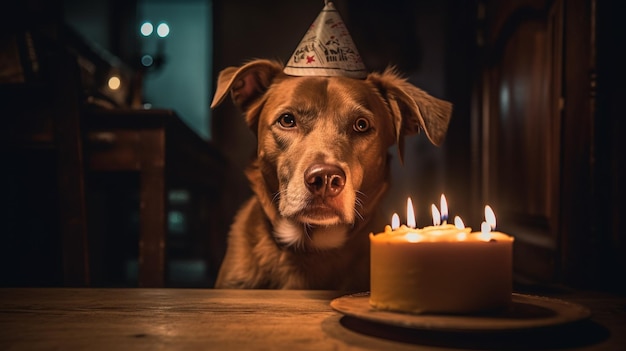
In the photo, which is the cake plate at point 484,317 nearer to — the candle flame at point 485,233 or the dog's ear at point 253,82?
the candle flame at point 485,233

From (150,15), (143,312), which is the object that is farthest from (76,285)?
(150,15)

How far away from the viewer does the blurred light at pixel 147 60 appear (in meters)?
3.54

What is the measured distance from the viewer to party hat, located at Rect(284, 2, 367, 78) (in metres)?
1.83

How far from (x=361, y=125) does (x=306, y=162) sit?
319 mm

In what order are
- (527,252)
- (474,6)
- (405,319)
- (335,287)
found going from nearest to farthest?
1. (405,319)
2. (335,287)
3. (527,252)
4. (474,6)

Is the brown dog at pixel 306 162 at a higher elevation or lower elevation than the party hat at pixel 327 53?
lower

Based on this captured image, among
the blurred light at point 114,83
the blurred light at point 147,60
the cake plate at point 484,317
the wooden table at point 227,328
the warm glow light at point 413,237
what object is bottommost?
the wooden table at point 227,328

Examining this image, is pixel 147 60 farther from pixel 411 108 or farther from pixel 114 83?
pixel 411 108

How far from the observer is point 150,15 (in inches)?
261

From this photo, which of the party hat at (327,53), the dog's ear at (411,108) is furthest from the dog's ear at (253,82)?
the dog's ear at (411,108)

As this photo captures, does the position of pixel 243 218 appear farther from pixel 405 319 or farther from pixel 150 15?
pixel 150 15

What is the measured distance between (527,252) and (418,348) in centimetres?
169

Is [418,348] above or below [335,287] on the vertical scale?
above

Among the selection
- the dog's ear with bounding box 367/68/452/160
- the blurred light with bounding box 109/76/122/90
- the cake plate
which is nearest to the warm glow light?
the cake plate
